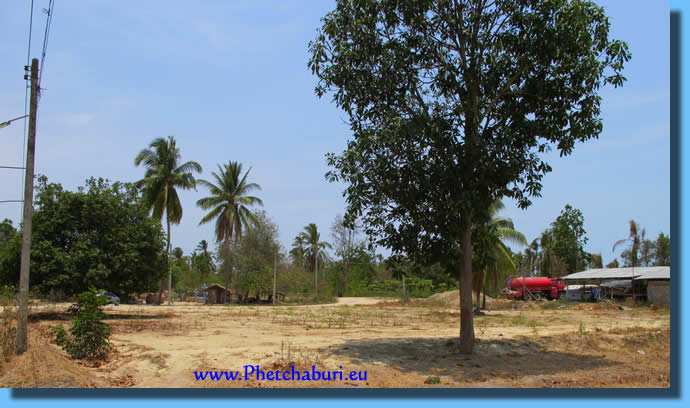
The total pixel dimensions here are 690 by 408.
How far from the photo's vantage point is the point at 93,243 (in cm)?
2108

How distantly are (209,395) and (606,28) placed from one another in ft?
37.3

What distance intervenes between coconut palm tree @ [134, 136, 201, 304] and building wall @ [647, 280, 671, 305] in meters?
32.4

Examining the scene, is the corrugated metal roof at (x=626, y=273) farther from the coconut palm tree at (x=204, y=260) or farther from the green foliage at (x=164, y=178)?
the coconut palm tree at (x=204, y=260)

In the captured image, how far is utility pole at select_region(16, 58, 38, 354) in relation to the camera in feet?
33.3

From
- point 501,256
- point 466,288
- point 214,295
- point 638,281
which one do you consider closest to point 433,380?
point 466,288

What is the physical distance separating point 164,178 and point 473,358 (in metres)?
31.6

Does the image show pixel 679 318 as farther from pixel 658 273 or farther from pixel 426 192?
pixel 658 273

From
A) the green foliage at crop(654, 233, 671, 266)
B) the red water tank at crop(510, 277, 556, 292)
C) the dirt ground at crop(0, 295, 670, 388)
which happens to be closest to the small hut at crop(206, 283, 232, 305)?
the red water tank at crop(510, 277, 556, 292)

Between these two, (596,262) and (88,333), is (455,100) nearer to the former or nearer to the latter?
(88,333)

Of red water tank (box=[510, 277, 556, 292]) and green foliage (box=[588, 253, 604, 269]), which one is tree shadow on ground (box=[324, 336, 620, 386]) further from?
green foliage (box=[588, 253, 604, 269])

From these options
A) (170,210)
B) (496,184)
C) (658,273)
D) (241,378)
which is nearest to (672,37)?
(496,184)

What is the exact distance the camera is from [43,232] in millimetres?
20234

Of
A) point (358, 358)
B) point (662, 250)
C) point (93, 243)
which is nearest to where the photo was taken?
point (358, 358)

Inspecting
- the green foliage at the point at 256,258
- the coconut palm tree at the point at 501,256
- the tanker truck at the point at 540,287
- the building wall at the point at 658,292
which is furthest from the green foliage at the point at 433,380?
the tanker truck at the point at 540,287
